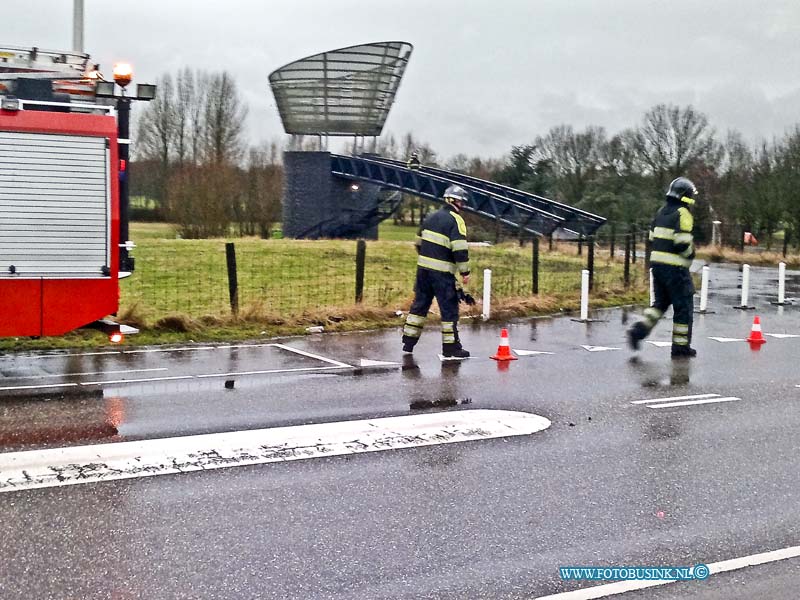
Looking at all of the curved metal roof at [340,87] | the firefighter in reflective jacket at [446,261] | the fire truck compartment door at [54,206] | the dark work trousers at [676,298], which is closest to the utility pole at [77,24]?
the fire truck compartment door at [54,206]

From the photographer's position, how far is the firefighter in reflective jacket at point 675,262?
10.8 metres

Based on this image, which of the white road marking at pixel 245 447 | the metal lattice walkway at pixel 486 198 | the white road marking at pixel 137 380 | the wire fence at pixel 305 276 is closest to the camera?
the white road marking at pixel 245 447

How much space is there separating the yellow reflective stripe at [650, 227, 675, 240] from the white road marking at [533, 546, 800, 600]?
Result: 6613 millimetres

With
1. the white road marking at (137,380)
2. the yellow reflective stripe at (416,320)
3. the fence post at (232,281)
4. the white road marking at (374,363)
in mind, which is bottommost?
the white road marking at (137,380)

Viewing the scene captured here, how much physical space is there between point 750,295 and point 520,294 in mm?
7086

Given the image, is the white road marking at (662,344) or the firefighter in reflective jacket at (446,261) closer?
the firefighter in reflective jacket at (446,261)

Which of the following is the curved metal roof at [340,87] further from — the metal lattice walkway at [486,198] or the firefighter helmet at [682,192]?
the firefighter helmet at [682,192]

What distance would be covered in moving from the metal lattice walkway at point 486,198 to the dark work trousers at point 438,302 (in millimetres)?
23638

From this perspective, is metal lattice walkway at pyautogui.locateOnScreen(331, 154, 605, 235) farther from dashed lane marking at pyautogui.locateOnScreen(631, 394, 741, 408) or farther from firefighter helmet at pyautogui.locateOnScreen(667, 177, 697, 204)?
dashed lane marking at pyautogui.locateOnScreen(631, 394, 741, 408)

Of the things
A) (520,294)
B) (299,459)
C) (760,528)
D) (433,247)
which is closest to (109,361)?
(433,247)

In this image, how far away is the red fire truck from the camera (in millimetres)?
9031

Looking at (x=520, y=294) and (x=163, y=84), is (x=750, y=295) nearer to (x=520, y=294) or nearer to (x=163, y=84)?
(x=520, y=294)

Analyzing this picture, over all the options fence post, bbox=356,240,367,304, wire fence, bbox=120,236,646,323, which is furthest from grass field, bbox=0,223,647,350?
fence post, bbox=356,240,367,304

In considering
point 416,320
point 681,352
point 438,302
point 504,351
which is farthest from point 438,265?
point 681,352
